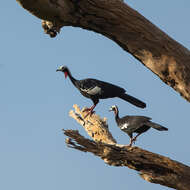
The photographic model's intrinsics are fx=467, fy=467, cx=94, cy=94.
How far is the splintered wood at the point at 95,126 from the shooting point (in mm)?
8922

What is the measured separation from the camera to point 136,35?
6.77 metres

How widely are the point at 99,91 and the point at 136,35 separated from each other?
173cm

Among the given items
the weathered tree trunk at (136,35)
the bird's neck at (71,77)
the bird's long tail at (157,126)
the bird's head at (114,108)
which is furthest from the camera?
the bird's neck at (71,77)

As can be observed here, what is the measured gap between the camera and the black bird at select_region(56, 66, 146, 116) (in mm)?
8039

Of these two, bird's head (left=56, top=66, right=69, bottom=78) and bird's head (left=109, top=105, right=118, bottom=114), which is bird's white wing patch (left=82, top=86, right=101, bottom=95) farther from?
bird's head (left=56, top=66, right=69, bottom=78)

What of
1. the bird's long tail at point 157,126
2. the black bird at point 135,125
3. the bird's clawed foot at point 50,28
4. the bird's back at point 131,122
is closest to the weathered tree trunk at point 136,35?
the bird's clawed foot at point 50,28

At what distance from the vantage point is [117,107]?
852cm

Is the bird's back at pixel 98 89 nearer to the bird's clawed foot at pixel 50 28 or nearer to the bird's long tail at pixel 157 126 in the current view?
the bird's long tail at pixel 157 126

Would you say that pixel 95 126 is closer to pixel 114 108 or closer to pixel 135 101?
pixel 114 108

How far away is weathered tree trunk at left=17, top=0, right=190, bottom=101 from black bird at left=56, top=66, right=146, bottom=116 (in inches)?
47.8

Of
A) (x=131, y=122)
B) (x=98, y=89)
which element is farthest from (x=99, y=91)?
(x=131, y=122)

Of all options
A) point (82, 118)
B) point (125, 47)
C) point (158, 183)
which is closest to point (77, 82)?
point (82, 118)

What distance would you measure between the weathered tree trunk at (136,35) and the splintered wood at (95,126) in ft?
7.75

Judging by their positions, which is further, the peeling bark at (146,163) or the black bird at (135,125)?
the black bird at (135,125)
